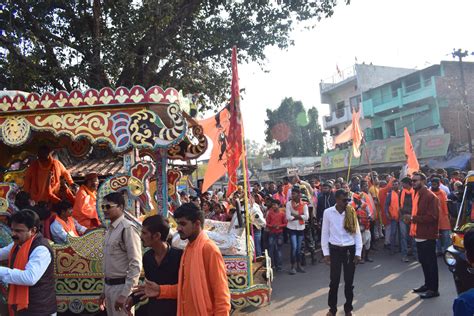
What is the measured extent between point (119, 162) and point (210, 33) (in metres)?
5.80

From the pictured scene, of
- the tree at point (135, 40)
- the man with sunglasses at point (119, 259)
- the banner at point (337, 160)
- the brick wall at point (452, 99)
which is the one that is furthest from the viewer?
the banner at point (337, 160)

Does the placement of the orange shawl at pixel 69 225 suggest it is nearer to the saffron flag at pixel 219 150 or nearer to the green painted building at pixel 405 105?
the saffron flag at pixel 219 150

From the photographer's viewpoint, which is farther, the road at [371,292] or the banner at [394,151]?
the banner at [394,151]

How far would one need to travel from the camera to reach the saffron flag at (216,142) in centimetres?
736

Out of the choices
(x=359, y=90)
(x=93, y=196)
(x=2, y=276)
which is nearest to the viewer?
(x=2, y=276)

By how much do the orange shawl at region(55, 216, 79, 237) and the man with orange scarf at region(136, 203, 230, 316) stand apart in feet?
11.8

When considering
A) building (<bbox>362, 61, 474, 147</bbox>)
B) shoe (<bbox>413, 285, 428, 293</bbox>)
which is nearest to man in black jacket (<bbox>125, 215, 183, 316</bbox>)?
shoe (<bbox>413, 285, 428, 293</bbox>)

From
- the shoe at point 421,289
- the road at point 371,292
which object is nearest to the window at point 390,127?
the road at point 371,292

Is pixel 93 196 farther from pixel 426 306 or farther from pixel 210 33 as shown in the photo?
pixel 210 33

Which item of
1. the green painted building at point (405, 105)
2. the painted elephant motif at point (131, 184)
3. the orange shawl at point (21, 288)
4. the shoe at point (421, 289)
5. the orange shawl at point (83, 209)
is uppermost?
the green painted building at point (405, 105)

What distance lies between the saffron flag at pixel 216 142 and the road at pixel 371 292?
2378 millimetres

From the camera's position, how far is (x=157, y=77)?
14.4 m

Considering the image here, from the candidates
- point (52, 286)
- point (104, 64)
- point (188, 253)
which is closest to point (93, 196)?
point (52, 286)

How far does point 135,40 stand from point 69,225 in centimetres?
834
